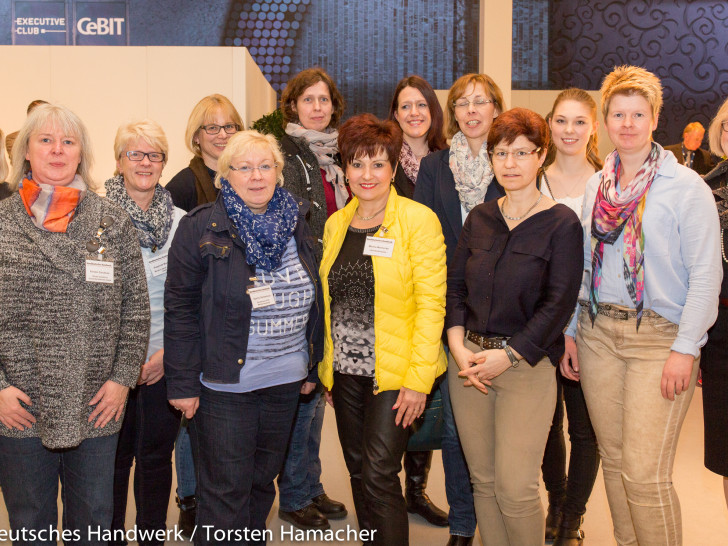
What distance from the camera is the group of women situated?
209 centimetres

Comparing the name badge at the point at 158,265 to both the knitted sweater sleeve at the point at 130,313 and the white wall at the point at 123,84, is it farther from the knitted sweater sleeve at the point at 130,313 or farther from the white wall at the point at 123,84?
the white wall at the point at 123,84

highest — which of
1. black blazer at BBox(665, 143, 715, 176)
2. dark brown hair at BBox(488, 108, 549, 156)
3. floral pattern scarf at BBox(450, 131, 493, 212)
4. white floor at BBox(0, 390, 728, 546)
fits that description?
black blazer at BBox(665, 143, 715, 176)

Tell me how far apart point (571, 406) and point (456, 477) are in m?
0.61

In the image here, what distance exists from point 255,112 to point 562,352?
4449mm

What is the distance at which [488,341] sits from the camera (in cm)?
230

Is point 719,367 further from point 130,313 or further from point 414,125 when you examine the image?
point 130,313

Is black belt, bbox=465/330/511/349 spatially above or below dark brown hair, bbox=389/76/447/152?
below

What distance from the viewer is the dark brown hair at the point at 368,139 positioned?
7.97 ft

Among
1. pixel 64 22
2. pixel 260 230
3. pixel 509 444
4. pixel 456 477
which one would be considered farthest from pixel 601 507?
pixel 64 22

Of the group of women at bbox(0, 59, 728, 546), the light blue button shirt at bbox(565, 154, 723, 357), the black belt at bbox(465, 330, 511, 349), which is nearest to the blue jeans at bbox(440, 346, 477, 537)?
the group of women at bbox(0, 59, 728, 546)

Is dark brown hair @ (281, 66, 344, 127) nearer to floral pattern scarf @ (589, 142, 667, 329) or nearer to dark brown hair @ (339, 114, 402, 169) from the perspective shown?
dark brown hair @ (339, 114, 402, 169)

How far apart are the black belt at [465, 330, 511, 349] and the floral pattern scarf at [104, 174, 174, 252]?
4.29 feet

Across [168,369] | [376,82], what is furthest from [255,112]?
[168,369]

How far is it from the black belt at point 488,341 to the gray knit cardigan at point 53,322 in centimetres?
129
